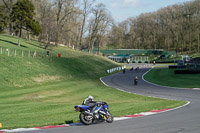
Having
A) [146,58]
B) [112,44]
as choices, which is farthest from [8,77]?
[112,44]

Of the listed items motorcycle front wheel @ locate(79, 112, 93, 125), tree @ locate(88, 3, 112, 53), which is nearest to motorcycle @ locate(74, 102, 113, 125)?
motorcycle front wheel @ locate(79, 112, 93, 125)

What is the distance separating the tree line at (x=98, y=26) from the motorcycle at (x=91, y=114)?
55557 mm

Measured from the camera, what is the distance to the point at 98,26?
109875mm

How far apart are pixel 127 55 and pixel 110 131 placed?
129458 mm

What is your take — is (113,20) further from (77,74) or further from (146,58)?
(77,74)

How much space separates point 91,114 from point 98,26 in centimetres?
9800

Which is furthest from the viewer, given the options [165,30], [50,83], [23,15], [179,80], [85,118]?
[165,30]

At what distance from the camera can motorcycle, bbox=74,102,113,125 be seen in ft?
44.0

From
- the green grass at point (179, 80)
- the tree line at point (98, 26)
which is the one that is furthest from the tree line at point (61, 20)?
the green grass at point (179, 80)

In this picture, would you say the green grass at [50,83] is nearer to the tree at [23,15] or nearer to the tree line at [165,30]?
the tree at [23,15]

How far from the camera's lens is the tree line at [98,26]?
6831 centimetres

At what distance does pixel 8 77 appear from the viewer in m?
40.4

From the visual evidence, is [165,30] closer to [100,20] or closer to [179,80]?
[100,20]

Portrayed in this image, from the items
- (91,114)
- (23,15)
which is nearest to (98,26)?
(23,15)
